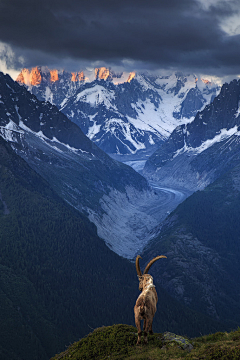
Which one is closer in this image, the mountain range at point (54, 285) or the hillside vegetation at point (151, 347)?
the hillside vegetation at point (151, 347)

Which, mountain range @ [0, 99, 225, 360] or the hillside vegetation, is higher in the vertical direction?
the hillside vegetation

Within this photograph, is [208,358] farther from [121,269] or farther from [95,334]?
[121,269]

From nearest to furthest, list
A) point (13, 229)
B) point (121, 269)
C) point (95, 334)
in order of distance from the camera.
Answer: point (95, 334) < point (13, 229) < point (121, 269)

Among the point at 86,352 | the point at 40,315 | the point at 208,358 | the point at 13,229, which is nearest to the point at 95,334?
the point at 86,352

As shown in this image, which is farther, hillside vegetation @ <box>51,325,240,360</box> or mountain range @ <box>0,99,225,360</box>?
mountain range @ <box>0,99,225,360</box>

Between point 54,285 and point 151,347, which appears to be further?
point 54,285

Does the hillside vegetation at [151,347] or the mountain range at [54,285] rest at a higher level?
the hillside vegetation at [151,347]

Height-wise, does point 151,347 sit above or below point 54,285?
above

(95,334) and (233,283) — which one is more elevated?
(95,334)
